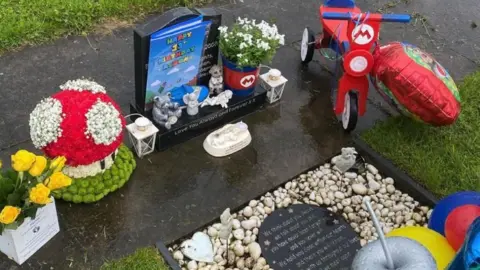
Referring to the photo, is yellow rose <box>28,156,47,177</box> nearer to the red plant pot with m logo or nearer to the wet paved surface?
the wet paved surface

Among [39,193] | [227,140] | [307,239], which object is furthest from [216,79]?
[39,193]

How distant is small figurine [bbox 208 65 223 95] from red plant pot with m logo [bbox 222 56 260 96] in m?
0.06

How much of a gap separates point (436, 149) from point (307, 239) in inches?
50.9

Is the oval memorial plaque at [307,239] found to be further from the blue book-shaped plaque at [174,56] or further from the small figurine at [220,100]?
the blue book-shaped plaque at [174,56]

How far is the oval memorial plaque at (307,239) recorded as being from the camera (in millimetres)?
3350

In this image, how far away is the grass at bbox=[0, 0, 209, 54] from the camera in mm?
4750

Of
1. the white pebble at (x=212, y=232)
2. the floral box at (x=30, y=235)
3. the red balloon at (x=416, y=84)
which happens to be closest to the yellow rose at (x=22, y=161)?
the floral box at (x=30, y=235)

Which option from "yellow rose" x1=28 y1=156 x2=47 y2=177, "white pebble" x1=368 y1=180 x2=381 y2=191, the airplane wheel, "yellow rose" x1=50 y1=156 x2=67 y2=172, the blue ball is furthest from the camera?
the airplane wheel

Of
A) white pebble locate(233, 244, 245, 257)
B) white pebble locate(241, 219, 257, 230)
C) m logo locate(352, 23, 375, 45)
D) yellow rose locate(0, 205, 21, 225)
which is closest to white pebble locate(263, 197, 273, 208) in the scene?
white pebble locate(241, 219, 257, 230)

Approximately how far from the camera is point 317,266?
131 inches

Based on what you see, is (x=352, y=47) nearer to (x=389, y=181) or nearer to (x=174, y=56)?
(x=389, y=181)

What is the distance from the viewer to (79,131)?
3189mm

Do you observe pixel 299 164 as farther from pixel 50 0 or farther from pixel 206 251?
pixel 50 0

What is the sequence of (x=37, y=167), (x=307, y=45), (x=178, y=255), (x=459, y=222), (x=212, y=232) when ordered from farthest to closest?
(x=307, y=45), (x=212, y=232), (x=178, y=255), (x=459, y=222), (x=37, y=167)
